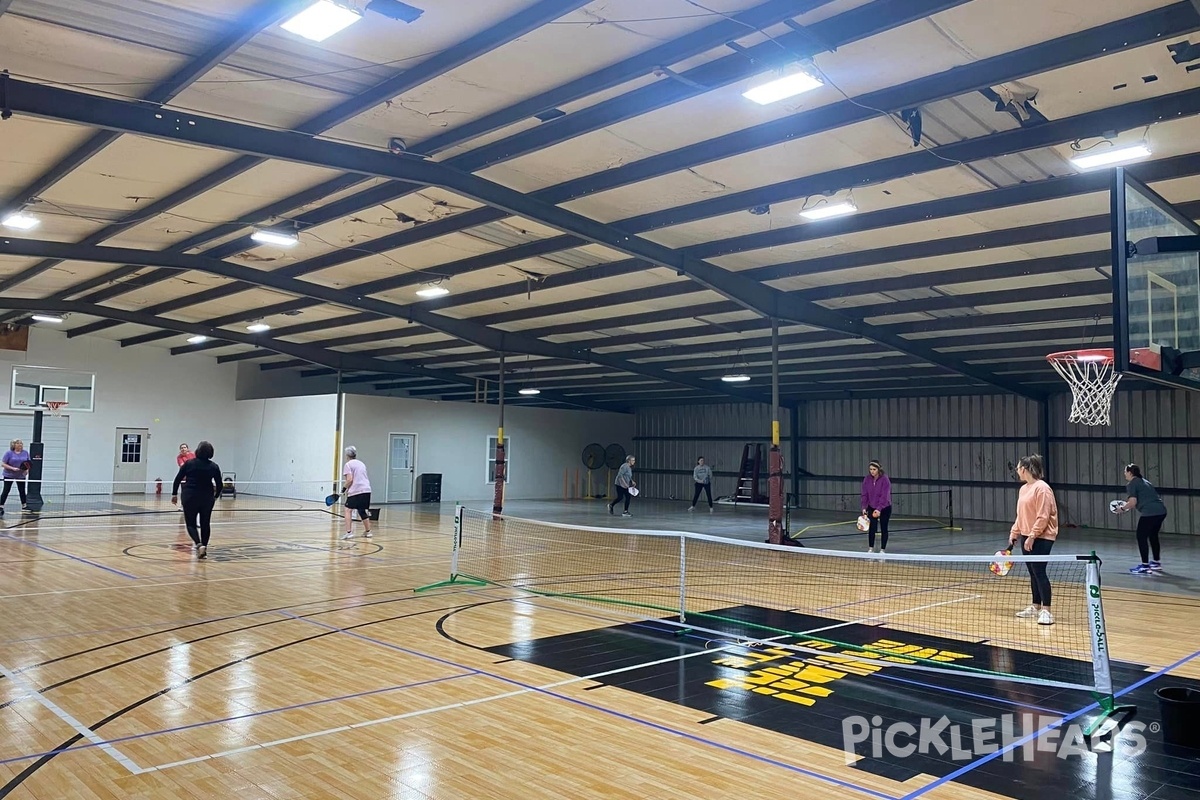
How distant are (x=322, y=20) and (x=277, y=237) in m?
6.56

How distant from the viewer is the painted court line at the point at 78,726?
4.37 meters

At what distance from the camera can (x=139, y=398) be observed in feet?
88.0

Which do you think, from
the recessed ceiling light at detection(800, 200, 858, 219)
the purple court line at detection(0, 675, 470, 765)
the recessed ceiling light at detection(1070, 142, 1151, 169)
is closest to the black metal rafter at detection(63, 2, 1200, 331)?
the recessed ceiling light at detection(800, 200, 858, 219)

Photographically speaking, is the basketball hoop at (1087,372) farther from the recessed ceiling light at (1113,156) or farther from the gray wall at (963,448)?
the gray wall at (963,448)

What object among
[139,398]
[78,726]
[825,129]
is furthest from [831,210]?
[139,398]

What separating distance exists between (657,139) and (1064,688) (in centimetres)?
636

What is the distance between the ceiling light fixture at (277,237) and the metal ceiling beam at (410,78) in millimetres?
1079

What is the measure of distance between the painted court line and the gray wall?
2334cm

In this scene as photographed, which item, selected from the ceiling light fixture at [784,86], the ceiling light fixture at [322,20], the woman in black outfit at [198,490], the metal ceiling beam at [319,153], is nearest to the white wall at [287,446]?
the woman in black outfit at [198,490]

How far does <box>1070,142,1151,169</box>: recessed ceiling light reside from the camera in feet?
27.1

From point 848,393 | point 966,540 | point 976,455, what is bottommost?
point 966,540

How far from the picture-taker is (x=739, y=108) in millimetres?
8086

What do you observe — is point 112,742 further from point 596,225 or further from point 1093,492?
point 1093,492

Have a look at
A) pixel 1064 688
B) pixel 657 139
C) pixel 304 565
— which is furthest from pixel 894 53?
pixel 304 565
